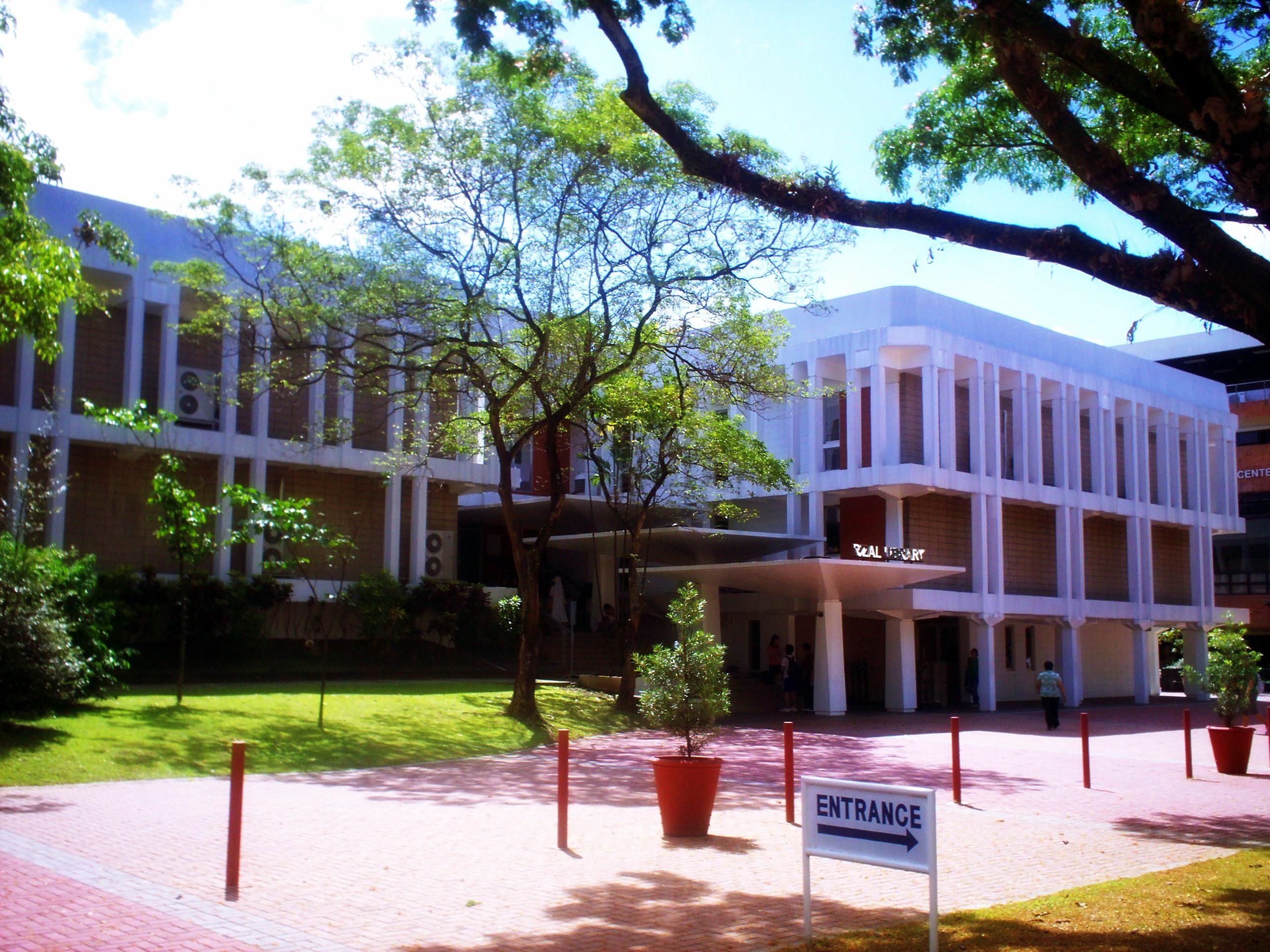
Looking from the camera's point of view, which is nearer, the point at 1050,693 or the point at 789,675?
the point at 1050,693

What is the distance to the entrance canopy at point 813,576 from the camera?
27016 millimetres

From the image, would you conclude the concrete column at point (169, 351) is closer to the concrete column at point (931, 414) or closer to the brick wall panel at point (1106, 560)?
the concrete column at point (931, 414)

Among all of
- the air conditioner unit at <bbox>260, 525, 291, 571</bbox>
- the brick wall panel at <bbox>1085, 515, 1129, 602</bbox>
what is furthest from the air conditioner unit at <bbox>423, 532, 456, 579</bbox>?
the brick wall panel at <bbox>1085, 515, 1129, 602</bbox>

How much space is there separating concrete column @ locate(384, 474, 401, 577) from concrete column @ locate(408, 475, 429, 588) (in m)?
0.41

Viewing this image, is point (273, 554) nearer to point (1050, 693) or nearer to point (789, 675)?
point (789, 675)

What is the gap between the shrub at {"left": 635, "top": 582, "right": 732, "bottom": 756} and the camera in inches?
443

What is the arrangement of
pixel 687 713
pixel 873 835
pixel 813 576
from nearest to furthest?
pixel 873 835 < pixel 687 713 < pixel 813 576

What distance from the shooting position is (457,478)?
32.5 meters

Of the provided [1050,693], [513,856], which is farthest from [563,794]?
[1050,693]

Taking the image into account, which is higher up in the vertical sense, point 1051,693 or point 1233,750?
point 1051,693

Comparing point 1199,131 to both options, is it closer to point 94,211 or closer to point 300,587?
point 94,211

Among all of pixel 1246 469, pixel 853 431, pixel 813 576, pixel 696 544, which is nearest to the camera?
pixel 813 576

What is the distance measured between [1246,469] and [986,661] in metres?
34.0

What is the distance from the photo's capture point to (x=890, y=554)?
1180 inches
